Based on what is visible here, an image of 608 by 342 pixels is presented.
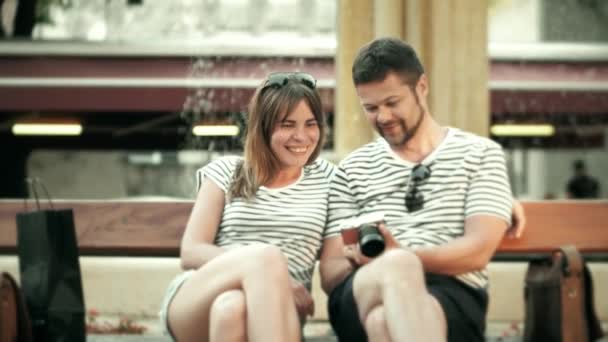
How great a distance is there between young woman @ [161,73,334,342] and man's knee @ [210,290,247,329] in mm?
32

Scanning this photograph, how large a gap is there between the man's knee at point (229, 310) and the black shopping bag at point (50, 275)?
0.63 m

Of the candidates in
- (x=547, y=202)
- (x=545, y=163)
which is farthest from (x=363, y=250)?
(x=545, y=163)

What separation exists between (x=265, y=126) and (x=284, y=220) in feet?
1.10

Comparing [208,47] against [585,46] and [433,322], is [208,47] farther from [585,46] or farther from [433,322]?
[433,322]

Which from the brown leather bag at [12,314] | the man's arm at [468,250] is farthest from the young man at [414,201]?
the brown leather bag at [12,314]

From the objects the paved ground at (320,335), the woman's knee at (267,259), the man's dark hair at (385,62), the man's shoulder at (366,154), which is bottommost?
the paved ground at (320,335)

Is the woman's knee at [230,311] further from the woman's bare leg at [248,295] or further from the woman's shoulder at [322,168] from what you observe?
the woman's shoulder at [322,168]

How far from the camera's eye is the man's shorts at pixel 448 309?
3.10 meters

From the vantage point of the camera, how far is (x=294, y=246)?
3408 mm

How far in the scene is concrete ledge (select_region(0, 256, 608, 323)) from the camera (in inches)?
223

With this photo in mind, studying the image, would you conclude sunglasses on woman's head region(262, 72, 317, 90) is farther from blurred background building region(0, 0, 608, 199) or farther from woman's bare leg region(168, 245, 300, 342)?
blurred background building region(0, 0, 608, 199)

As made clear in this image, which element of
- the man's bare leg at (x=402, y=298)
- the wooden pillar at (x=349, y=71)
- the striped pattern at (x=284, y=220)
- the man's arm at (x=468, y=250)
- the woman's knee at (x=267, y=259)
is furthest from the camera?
the wooden pillar at (x=349, y=71)

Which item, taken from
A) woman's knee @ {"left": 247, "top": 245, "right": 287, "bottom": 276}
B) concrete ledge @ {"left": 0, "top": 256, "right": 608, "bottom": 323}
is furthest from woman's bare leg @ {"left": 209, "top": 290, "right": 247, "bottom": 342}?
concrete ledge @ {"left": 0, "top": 256, "right": 608, "bottom": 323}

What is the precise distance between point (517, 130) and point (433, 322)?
172 inches
